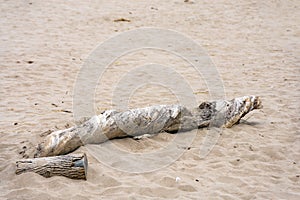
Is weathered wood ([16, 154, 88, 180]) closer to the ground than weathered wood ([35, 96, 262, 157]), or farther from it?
closer to the ground

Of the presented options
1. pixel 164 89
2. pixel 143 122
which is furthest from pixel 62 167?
pixel 164 89

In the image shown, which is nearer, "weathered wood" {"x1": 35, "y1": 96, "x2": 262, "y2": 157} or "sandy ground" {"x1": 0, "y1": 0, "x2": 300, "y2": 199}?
"sandy ground" {"x1": 0, "y1": 0, "x2": 300, "y2": 199}

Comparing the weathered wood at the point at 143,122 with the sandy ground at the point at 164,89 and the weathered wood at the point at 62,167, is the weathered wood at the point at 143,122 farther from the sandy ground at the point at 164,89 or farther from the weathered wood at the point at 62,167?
the weathered wood at the point at 62,167

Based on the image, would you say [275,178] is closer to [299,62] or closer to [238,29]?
[299,62]

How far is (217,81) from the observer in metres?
7.00

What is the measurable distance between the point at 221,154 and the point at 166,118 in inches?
28.9

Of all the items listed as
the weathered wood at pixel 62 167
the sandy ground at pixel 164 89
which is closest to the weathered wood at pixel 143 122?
the sandy ground at pixel 164 89

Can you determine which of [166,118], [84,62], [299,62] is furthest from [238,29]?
[166,118]

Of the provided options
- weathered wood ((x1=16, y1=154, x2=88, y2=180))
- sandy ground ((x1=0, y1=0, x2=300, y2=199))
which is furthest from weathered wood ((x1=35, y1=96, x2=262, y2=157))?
weathered wood ((x1=16, y1=154, x2=88, y2=180))

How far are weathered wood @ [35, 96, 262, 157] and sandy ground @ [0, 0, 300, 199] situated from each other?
0.12 meters

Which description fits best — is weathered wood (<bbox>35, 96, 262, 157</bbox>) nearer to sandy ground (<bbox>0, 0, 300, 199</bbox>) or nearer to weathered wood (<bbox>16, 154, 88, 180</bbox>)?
sandy ground (<bbox>0, 0, 300, 199</bbox>)

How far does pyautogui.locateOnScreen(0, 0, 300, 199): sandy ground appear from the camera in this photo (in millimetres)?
3531

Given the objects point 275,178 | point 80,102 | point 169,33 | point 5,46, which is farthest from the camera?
point 169,33

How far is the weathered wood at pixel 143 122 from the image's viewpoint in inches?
158
